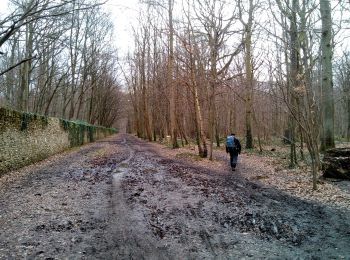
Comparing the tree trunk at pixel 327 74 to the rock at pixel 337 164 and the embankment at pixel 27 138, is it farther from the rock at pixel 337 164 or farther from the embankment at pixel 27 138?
the embankment at pixel 27 138

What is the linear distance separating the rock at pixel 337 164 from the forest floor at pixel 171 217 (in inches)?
18.2

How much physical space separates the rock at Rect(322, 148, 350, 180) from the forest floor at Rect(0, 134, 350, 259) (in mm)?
462

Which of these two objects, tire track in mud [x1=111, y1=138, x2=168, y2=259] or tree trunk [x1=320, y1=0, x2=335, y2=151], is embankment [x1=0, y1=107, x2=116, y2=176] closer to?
tire track in mud [x1=111, y1=138, x2=168, y2=259]

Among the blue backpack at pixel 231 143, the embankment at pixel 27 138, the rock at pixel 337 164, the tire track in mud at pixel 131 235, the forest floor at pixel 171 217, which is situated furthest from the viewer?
the blue backpack at pixel 231 143

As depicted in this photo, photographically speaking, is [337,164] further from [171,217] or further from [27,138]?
[27,138]

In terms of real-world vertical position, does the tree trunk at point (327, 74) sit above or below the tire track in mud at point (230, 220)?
above

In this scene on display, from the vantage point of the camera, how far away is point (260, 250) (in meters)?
5.46

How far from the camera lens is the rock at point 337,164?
11078mm

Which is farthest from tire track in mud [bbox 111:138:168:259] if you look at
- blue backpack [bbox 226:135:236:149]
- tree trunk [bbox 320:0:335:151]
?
tree trunk [bbox 320:0:335:151]

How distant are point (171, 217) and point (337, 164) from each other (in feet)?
22.7

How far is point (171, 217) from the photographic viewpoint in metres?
7.21

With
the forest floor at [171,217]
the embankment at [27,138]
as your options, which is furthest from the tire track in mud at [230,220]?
the embankment at [27,138]

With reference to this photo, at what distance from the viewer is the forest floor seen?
541 centimetres

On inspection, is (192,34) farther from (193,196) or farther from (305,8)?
(193,196)
